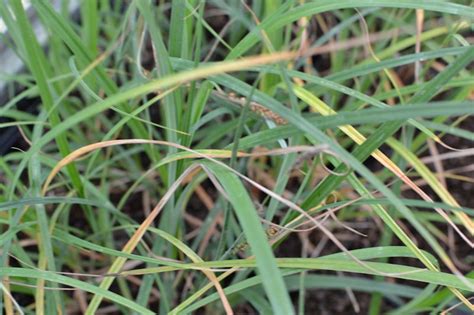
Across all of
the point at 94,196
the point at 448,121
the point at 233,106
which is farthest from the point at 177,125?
the point at 448,121

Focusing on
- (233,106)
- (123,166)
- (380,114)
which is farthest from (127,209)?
(380,114)

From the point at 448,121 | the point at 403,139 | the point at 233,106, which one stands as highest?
the point at 233,106

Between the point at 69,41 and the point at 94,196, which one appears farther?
the point at 94,196

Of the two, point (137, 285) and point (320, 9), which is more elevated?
point (320, 9)

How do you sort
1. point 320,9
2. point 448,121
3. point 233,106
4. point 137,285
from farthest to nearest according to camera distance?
point 448,121
point 137,285
point 233,106
point 320,9

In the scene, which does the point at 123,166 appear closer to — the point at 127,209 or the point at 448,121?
the point at 127,209

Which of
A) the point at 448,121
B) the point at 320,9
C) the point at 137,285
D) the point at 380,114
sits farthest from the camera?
the point at 448,121

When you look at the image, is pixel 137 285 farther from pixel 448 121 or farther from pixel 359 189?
pixel 448 121

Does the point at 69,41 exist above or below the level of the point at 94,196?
above

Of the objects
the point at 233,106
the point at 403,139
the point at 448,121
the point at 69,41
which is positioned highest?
the point at 69,41
